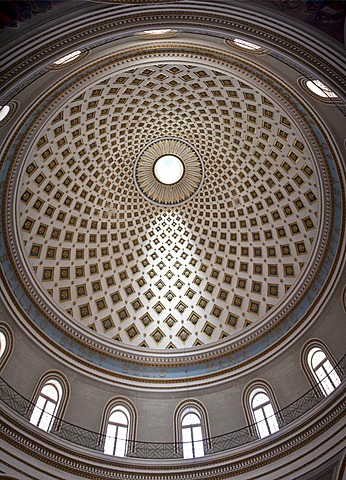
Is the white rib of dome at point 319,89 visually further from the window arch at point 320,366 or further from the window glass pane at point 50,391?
the window glass pane at point 50,391

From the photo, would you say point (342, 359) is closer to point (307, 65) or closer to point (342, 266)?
point (342, 266)

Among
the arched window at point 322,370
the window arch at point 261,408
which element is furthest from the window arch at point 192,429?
the arched window at point 322,370

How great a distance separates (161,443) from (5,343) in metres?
7.39

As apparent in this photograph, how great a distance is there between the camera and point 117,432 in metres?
17.7

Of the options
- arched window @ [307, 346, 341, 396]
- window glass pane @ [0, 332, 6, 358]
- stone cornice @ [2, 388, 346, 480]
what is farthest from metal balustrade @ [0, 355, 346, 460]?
window glass pane @ [0, 332, 6, 358]

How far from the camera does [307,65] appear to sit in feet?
34.7

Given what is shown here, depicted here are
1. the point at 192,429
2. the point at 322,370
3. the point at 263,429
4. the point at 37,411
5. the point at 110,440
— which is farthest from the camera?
the point at 192,429

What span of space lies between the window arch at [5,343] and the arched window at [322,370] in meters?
12.1

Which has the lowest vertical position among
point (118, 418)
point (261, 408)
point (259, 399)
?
point (261, 408)

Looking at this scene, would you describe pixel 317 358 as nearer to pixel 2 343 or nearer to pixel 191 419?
pixel 191 419

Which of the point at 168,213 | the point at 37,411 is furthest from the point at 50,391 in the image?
the point at 168,213

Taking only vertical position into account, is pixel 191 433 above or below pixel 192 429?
below

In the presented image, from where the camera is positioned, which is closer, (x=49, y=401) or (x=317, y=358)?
(x=49, y=401)

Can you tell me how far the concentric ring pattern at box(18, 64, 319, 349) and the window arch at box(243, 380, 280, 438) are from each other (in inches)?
158
